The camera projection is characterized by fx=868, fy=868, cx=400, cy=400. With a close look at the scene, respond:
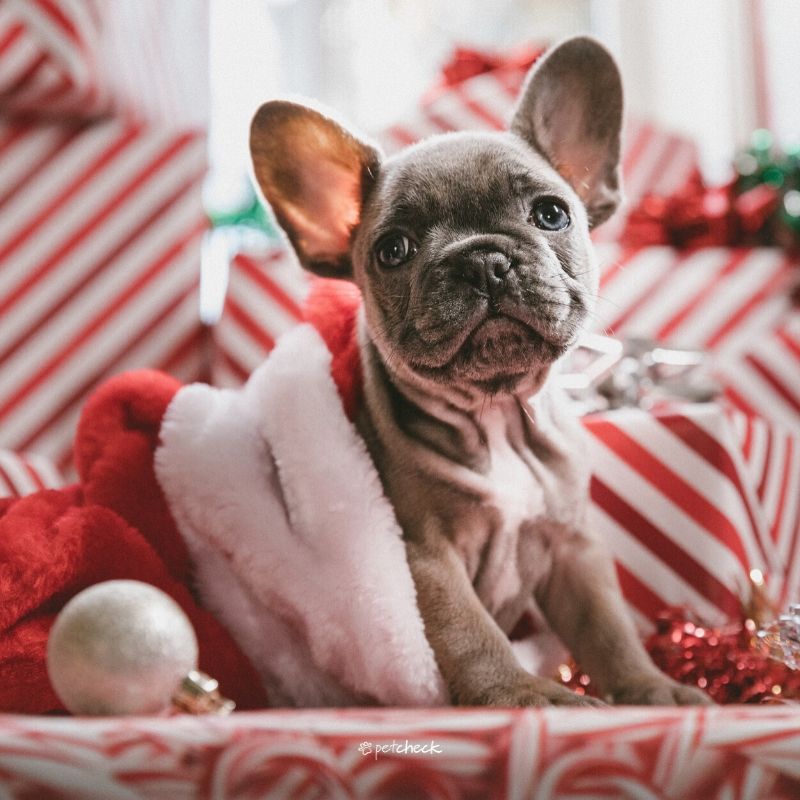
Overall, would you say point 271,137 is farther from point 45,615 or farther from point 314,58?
point 314,58

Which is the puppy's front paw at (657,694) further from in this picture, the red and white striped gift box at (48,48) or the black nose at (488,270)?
the red and white striped gift box at (48,48)

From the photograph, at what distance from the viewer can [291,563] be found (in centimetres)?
90

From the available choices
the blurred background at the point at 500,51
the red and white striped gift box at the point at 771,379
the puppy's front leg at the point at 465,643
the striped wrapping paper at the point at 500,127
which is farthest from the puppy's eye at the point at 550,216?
the blurred background at the point at 500,51

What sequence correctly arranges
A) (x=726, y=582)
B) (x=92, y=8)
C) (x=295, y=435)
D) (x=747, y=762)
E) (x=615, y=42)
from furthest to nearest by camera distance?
1. (x=615, y=42)
2. (x=92, y=8)
3. (x=726, y=582)
4. (x=295, y=435)
5. (x=747, y=762)

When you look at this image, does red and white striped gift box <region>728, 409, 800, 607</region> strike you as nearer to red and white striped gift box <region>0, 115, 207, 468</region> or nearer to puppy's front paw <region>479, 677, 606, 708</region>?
puppy's front paw <region>479, 677, 606, 708</region>

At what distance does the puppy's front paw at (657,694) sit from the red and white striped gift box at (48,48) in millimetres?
1445

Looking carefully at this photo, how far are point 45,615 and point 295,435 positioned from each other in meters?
0.30

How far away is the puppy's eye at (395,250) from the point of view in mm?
917

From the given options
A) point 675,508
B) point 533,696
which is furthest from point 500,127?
point 533,696

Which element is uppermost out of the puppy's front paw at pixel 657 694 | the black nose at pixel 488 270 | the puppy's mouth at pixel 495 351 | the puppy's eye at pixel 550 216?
the puppy's eye at pixel 550 216

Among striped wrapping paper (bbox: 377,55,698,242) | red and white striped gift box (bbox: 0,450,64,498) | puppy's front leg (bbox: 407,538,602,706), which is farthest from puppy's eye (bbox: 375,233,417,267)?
striped wrapping paper (bbox: 377,55,698,242)

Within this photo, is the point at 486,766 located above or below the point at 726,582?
above

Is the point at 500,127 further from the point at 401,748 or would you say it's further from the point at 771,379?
the point at 401,748

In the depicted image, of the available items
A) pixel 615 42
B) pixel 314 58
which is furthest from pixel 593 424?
pixel 314 58
